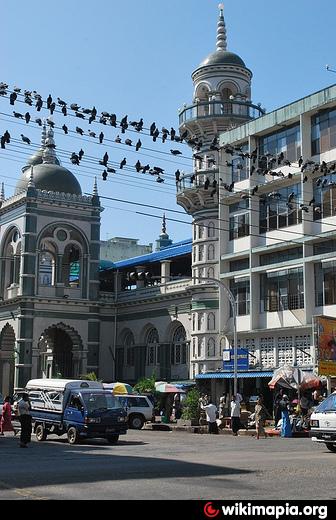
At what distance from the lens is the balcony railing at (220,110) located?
48219 millimetres

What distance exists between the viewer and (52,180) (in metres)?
58.1

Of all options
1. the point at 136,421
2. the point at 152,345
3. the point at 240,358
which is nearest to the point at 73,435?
the point at 136,421

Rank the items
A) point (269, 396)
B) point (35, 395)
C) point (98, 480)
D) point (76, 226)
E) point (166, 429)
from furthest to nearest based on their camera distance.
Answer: point (76, 226)
point (269, 396)
point (166, 429)
point (35, 395)
point (98, 480)

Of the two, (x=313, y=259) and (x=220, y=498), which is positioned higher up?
(x=313, y=259)

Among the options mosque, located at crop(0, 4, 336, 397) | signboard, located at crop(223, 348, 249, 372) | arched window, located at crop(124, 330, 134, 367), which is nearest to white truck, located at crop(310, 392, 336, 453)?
mosque, located at crop(0, 4, 336, 397)

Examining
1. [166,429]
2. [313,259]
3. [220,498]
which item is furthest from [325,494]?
[313,259]

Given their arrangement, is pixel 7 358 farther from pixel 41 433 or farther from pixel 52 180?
pixel 41 433

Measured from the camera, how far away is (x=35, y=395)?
1120 inches

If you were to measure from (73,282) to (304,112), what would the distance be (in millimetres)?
26907

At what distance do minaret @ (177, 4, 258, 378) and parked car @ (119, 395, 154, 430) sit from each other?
30.7 feet

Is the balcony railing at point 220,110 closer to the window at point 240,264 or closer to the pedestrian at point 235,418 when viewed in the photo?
the window at point 240,264

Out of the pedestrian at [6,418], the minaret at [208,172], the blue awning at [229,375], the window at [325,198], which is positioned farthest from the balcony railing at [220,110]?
the pedestrian at [6,418]

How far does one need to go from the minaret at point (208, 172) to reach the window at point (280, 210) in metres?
3.90
